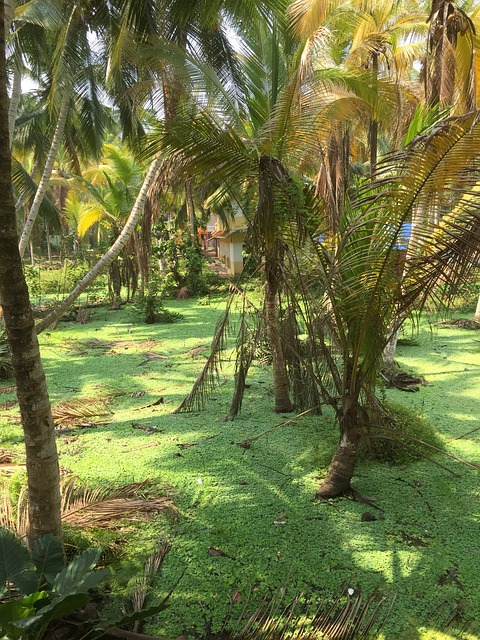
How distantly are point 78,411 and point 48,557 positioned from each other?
11.4 ft

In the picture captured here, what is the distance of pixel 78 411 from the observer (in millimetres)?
5582

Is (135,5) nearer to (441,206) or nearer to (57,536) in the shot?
(441,206)

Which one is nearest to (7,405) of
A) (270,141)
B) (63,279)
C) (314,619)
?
(270,141)

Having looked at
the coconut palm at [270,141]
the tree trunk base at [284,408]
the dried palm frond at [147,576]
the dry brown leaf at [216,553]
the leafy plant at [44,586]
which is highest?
the coconut palm at [270,141]

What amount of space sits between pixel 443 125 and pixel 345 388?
1.82 metres

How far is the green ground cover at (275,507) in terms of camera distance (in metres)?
2.72

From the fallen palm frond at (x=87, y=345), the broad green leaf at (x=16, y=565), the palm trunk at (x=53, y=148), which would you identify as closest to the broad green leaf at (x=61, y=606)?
the broad green leaf at (x=16, y=565)

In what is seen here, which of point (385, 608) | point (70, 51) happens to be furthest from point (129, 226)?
point (385, 608)

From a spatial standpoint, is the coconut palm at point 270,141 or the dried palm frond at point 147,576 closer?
the dried palm frond at point 147,576

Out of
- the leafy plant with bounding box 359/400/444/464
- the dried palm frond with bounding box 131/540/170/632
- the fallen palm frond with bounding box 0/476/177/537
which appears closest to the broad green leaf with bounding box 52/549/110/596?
the dried palm frond with bounding box 131/540/170/632

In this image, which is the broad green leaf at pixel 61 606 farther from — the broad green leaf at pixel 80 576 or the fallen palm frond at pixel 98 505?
the fallen palm frond at pixel 98 505

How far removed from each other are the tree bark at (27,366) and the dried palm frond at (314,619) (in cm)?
113

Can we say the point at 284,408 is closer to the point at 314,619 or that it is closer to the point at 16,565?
the point at 314,619

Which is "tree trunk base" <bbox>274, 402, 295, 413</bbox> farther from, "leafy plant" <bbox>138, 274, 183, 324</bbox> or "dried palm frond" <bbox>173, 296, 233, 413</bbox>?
"leafy plant" <bbox>138, 274, 183, 324</bbox>
